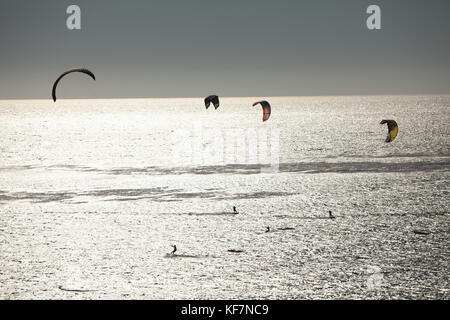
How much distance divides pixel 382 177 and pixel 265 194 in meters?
5.40

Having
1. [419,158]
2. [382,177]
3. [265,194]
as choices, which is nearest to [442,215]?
[265,194]

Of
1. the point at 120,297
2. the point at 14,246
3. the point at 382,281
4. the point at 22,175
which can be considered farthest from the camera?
the point at 22,175

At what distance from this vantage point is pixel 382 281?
8109 mm

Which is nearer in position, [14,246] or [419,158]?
[14,246]

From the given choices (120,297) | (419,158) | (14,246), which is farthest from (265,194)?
(419,158)

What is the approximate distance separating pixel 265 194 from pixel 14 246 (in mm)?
8006

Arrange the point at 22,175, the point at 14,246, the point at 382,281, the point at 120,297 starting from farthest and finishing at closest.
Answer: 1. the point at 22,175
2. the point at 14,246
3. the point at 382,281
4. the point at 120,297

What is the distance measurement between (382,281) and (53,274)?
5.13 meters
